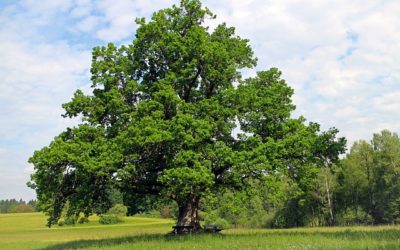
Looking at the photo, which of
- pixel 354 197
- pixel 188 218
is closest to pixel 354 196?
pixel 354 197

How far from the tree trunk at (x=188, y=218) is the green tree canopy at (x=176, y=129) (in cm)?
8

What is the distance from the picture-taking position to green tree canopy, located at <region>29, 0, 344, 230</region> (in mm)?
24891

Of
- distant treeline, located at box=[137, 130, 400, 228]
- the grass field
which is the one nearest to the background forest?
distant treeline, located at box=[137, 130, 400, 228]

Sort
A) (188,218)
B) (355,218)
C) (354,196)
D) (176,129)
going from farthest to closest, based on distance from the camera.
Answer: (354,196) < (355,218) < (188,218) < (176,129)

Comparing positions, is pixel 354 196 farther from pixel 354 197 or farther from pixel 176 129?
pixel 176 129

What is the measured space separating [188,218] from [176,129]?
8.42m

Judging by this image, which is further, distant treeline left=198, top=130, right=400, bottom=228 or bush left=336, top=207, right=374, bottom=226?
bush left=336, top=207, right=374, bottom=226

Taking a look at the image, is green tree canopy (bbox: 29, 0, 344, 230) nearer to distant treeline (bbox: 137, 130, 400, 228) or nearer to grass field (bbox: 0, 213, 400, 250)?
grass field (bbox: 0, 213, 400, 250)

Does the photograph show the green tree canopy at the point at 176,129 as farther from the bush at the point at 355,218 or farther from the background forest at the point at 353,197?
the bush at the point at 355,218

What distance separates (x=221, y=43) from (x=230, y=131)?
6.72 m

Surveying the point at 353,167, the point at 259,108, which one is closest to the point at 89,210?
the point at 259,108

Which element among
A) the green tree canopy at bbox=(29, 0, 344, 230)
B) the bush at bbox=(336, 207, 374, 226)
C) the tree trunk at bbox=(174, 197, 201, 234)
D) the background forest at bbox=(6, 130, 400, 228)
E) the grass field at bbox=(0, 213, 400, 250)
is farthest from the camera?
the bush at bbox=(336, 207, 374, 226)

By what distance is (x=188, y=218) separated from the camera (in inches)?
1157

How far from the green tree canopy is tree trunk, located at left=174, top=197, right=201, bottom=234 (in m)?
0.08
